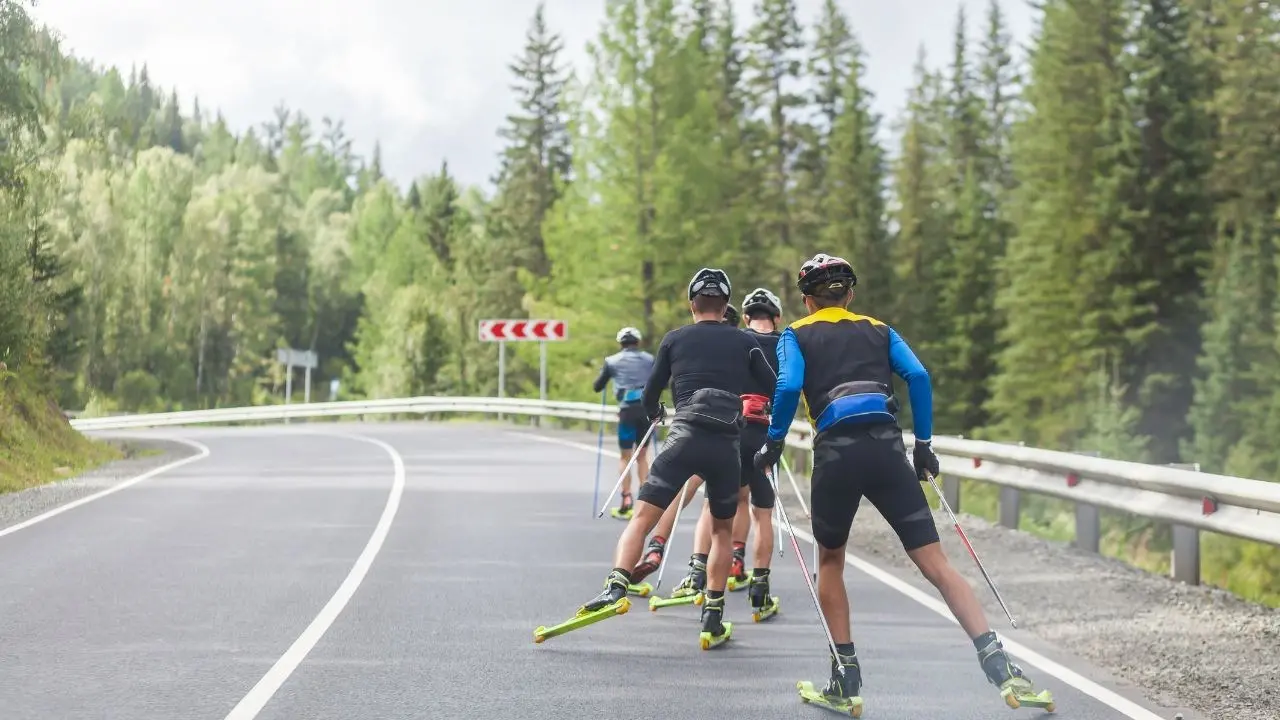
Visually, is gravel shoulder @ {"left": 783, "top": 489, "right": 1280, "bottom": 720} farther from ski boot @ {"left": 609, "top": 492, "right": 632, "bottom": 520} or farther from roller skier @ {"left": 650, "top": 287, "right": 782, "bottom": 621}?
Result: ski boot @ {"left": 609, "top": 492, "right": 632, "bottom": 520}

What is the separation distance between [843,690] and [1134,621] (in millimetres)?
3667

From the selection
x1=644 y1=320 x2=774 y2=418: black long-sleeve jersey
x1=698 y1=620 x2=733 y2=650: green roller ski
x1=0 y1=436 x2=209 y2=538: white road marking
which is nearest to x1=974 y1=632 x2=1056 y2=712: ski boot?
x1=698 y1=620 x2=733 y2=650: green roller ski

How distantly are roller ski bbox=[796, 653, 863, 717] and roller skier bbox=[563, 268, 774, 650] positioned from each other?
1.60 m

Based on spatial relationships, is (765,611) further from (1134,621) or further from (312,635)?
(312,635)

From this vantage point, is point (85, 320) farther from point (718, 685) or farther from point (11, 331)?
point (718, 685)

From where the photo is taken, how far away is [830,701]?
7.23 meters

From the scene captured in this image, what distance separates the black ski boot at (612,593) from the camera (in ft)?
28.8

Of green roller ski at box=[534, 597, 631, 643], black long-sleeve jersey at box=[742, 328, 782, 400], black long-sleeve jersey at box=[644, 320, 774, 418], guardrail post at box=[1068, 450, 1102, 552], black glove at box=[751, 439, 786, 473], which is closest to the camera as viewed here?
black glove at box=[751, 439, 786, 473]

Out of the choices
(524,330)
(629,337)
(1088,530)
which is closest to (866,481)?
(1088,530)

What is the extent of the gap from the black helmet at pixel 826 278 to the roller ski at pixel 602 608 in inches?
88.0

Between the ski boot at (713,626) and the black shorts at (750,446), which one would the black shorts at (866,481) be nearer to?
the ski boot at (713,626)

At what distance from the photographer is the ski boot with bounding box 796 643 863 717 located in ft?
23.5

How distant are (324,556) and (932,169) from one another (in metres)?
65.3

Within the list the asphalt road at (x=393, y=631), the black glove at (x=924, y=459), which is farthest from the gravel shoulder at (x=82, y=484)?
the black glove at (x=924, y=459)
